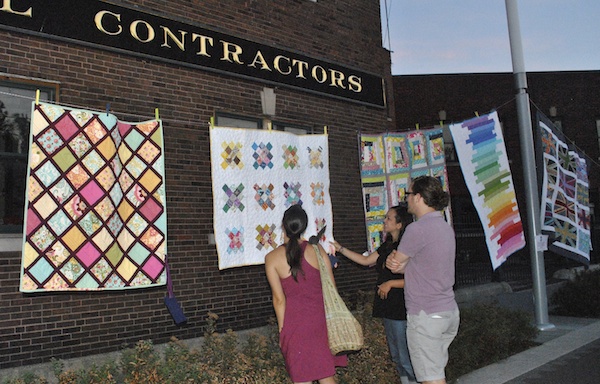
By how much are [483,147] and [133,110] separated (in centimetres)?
519

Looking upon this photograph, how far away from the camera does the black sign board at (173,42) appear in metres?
6.71

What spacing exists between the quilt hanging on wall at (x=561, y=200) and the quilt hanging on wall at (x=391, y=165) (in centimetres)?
182

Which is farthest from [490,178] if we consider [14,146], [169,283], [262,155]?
[14,146]

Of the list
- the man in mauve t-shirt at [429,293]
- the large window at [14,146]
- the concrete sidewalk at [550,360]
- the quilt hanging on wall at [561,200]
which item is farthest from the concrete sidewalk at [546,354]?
the large window at [14,146]

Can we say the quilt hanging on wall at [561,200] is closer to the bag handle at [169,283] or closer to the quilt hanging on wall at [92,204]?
the bag handle at [169,283]

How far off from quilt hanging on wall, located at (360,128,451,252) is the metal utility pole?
1.61 m

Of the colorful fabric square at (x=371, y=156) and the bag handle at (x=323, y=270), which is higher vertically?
the colorful fabric square at (x=371, y=156)

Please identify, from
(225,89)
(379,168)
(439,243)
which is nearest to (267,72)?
(225,89)

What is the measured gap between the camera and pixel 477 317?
7930 mm

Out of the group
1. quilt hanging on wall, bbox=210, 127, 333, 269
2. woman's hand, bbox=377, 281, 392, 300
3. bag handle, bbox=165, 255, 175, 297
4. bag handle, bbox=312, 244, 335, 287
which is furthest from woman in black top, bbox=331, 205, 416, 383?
quilt hanging on wall, bbox=210, 127, 333, 269

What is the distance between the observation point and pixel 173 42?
790 cm

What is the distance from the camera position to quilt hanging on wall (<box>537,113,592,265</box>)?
9984 mm

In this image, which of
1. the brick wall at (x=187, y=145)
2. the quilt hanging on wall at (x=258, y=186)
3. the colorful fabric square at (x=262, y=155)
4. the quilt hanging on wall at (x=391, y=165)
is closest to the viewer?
the brick wall at (x=187, y=145)

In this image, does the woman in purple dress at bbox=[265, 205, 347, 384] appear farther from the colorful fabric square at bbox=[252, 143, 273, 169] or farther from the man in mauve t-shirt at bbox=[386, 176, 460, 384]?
the colorful fabric square at bbox=[252, 143, 273, 169]
